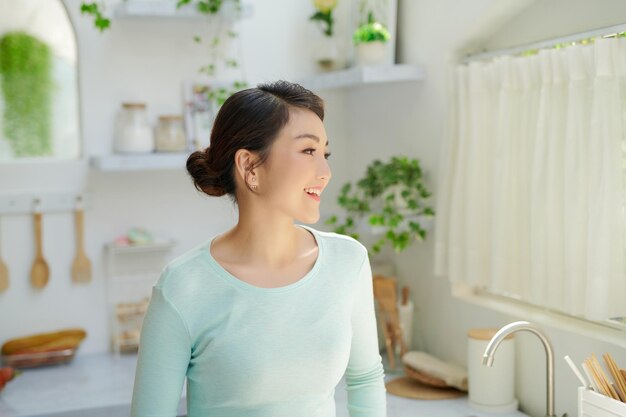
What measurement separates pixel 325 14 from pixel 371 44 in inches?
19.0

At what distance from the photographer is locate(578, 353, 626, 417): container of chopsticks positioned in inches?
70.3

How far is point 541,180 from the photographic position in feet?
7.61

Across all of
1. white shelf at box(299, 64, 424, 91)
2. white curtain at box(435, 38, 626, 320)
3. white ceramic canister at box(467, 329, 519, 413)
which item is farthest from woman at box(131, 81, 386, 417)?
white shelf at box(299, 64, 424, 91)

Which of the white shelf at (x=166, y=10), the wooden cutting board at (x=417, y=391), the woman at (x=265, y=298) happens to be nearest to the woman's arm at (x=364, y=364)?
the woman at (x=265, y=298)

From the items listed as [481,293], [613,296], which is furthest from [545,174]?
[481,293]

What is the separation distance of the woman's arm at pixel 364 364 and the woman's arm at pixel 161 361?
0.28 m

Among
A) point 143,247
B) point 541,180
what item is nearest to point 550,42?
point 541,180

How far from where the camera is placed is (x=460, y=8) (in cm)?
269

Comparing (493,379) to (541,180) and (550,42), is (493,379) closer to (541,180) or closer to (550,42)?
(541,180)

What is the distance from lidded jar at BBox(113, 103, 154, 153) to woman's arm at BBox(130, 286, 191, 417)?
1.91 meters

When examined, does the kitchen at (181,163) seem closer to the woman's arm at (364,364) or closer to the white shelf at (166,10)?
the white shelf at (166,10)

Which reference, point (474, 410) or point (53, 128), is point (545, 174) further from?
point (53, 128)

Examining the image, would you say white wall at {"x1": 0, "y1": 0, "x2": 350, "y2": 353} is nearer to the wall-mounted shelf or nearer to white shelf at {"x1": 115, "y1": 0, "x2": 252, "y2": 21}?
the wall-mounted shelf

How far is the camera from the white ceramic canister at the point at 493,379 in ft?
7.95
